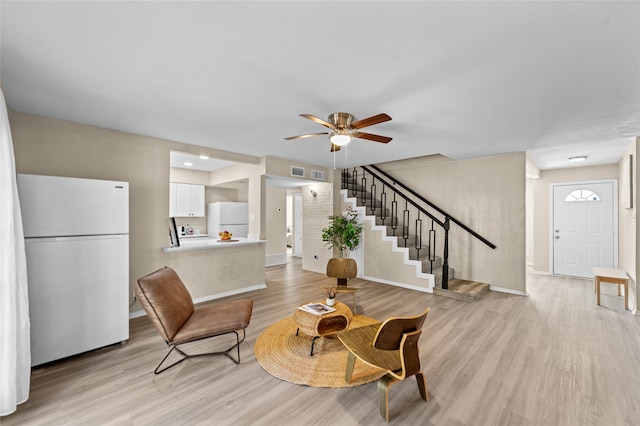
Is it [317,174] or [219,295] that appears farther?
[317,174]

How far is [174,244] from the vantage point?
4191 millimetres

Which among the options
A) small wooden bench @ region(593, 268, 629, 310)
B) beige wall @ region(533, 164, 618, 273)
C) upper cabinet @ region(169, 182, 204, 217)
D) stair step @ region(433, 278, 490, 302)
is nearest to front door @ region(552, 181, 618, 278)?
beige wall @ region(533, 164, 618, 273)

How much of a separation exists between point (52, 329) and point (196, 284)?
1.97 metres

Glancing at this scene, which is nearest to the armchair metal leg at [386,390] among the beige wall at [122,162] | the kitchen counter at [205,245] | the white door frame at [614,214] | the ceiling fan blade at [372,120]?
the ceiling fan blade at [372,120]

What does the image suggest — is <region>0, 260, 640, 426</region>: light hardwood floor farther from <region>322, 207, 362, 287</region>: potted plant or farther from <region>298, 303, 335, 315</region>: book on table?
<region>322, 207, 362, 287</region>: potted plant

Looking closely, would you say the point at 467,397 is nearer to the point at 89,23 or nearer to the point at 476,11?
the point at 476,11

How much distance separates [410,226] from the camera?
251 inches

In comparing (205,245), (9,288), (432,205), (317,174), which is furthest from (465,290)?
(9,288)

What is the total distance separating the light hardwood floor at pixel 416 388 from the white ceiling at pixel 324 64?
2.65 meters

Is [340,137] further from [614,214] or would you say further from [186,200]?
[614,214]

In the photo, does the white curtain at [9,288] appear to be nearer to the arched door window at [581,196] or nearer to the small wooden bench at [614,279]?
the small wooden bench at [614,279]

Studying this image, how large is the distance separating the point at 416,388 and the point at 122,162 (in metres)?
4.53

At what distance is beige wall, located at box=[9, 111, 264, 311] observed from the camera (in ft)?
10.2

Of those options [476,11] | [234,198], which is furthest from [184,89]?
[234,198]
